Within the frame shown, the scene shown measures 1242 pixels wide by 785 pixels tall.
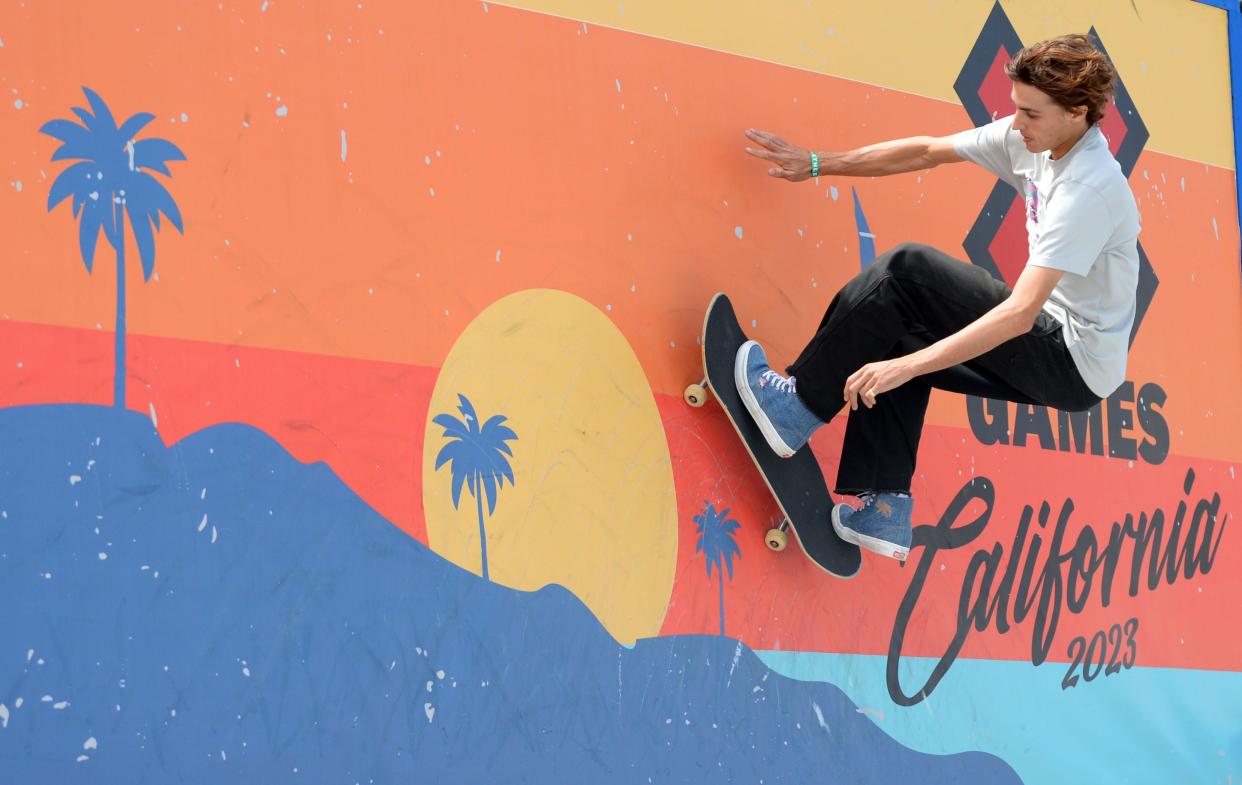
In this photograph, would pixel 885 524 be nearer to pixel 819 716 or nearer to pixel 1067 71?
pixel 819 716

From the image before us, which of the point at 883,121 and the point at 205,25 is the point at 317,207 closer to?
the point at 205,25

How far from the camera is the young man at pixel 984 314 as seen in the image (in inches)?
108

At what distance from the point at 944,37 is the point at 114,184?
2.39 meters

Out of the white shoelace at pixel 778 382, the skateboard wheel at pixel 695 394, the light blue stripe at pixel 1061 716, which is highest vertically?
the white shoelace at pixel 778 382

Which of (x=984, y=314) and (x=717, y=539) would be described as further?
(x=717, y=539)

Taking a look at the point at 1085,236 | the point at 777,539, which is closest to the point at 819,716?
the point at 777,539

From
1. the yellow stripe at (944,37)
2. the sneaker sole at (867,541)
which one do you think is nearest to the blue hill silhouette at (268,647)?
the sneaker sole at (867,541)

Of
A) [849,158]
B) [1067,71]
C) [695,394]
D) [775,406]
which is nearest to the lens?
[1067,71]

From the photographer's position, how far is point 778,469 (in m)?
3.16

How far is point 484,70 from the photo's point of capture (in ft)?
9.84

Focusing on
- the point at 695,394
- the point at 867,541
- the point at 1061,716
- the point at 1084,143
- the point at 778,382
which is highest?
the point at 1084,143

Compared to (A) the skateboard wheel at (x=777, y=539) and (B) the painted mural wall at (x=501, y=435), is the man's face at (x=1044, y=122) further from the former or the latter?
(A) the skateboard wheel at (x=777, y=539)

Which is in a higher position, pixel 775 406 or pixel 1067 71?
pixel 1067 71

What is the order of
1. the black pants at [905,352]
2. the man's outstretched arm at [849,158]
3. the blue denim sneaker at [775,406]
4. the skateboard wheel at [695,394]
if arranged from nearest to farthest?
the black pants at [905,352], the blue denim sneaker at [775,406], the skateboard wheel at [695,394], the man's outstretched arm at [849,158]
